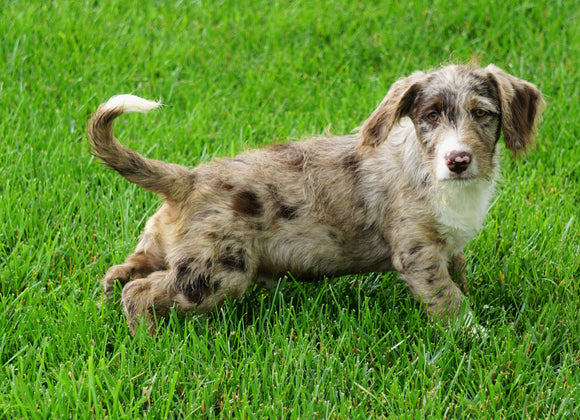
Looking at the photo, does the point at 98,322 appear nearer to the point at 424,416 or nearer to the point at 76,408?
the point at 76,408

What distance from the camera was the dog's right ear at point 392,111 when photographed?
14.2 ft

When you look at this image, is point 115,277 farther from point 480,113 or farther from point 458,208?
point 480,113

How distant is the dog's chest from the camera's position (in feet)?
14.3

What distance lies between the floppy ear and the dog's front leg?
73 cm

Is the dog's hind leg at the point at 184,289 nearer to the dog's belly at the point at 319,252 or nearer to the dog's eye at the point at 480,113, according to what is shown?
the dog's belly at the point at 319,252

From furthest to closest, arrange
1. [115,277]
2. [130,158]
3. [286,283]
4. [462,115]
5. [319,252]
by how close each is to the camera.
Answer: [286,283]
[115,277]
[319,252]
[130,158]
[462,115]

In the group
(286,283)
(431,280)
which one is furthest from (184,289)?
(431,280)

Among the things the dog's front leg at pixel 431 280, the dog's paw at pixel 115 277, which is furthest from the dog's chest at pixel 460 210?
the dog's paw at pixel 115 277

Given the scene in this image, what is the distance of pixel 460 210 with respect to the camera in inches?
173

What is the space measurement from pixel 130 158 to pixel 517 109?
216 cm

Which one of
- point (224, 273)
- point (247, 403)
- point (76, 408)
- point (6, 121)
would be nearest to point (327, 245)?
point (224, 273)

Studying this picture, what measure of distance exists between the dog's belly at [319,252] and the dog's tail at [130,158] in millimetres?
589

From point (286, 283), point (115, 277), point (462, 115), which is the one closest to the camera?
point (462, 115)

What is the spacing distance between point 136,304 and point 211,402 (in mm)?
773
